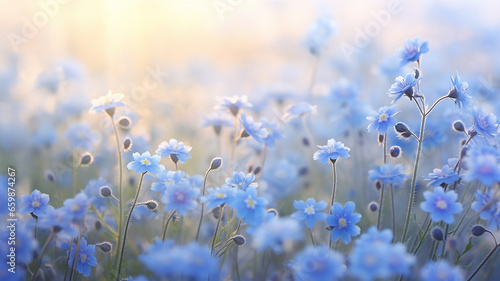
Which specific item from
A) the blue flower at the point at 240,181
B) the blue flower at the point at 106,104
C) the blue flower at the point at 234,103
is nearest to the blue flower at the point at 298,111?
the blue flower at the point at 234,103

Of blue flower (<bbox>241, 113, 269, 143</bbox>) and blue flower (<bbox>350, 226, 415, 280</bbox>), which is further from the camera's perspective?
blue flower (<bbox>241, 113, 269, 143</bbox>)

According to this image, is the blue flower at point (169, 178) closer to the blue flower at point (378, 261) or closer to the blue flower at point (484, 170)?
the blue flower at point (378, 261)

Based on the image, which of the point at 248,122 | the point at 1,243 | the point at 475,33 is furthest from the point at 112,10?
the point at 475,33

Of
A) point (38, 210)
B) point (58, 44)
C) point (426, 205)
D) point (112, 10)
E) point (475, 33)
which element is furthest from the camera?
point (475, 33)

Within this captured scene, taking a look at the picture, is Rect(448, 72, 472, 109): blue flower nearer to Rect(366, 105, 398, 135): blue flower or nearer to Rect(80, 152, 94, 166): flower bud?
Rect(366, 105, 398, 135): blue flower

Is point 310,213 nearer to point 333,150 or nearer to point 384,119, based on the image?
point 333,150

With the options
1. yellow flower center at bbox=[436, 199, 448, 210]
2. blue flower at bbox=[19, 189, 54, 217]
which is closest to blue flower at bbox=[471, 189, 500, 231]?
yellow flower center at bbox=[436, 199, 448, 210]

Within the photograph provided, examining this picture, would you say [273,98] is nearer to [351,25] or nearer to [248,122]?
[248,122]
